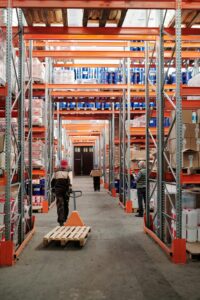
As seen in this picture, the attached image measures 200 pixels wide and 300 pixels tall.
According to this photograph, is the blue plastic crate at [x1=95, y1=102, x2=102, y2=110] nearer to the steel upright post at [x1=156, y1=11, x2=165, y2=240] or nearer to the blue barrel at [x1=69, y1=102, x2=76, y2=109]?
the blue barrel at [x1=69, y1=102, x2=76, y2=109]

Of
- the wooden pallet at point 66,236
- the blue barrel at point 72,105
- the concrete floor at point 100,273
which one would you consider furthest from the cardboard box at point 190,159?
the blue barrel at point 72,105

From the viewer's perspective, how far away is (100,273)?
20.3 feet

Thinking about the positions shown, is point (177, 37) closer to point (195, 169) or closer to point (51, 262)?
point (195, 169)

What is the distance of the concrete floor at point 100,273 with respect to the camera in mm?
5223

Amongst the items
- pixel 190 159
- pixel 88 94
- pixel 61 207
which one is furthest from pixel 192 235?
pixel 88 94

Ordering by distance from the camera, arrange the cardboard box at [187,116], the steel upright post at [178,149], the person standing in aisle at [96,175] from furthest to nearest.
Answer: the person standing in aisle at [96,175] < the cardboard box at [187,116] < the steel upright post at [178,149]

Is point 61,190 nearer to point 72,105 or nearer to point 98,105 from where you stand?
point 72,105

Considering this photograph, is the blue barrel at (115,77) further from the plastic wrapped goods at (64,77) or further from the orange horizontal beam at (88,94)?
the plastic wrapped goods at (64,77)

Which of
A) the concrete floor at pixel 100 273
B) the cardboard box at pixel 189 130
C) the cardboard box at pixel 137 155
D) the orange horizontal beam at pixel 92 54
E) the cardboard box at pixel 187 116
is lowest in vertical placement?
the concrete floor at pixel 100 273

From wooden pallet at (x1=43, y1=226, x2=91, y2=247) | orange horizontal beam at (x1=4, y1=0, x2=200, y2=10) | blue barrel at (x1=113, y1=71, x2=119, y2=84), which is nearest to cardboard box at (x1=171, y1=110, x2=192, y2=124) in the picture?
orange horizontal beam at (x1=4, y1=0, x2=200, y2=10)

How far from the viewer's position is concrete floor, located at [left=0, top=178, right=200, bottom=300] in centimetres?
522

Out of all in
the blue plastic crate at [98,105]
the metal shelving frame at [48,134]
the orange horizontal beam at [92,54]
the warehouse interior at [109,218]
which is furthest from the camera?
the blue plastic crate at [98,105]

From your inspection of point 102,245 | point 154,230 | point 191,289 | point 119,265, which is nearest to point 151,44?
point 154,230

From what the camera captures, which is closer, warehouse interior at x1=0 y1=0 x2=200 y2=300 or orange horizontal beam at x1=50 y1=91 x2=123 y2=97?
warehouse interior at x1=0 y1=0 x2=200 y2=300
